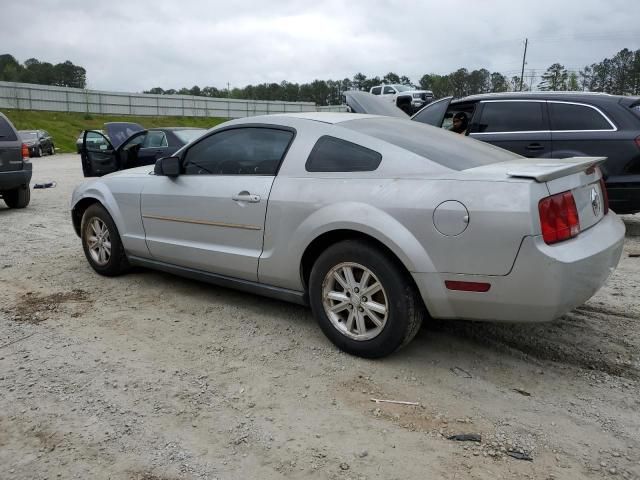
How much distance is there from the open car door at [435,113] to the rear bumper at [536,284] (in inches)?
196

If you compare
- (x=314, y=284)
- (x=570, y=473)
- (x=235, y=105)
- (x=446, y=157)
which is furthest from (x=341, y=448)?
(x=235, y=105)

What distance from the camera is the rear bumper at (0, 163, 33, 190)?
31.3 feet

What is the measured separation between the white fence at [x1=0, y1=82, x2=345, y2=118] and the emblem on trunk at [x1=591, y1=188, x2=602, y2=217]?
138 ft

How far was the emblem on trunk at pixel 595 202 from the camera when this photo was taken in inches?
135

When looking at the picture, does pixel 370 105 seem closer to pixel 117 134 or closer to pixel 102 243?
pixel 102 243

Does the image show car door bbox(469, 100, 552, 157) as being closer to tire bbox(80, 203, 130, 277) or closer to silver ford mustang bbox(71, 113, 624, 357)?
silver ford mustang bbox(71, 113, 624, 357)

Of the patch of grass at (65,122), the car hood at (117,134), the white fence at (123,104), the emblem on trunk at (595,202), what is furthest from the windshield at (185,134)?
the white fence at (123,104)

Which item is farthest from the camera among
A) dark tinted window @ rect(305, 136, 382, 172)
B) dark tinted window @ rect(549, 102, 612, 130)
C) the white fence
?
the white fence

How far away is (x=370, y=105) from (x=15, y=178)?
22.8ft

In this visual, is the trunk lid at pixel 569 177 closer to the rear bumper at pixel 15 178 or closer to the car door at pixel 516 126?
the car door at pixel 516 126

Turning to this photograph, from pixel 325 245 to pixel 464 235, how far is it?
3.31 feet

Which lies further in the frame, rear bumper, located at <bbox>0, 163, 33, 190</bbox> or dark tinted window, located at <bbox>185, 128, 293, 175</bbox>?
rear bumper, located at <bbox>0, 163, 33, 190</bbox>

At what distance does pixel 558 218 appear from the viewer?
9.75 ft

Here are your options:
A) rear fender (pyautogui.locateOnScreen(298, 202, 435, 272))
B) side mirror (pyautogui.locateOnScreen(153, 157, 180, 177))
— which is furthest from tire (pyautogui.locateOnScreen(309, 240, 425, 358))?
side mirror (pyautogui.locateOnScreen(153, 157, 180, 177))
